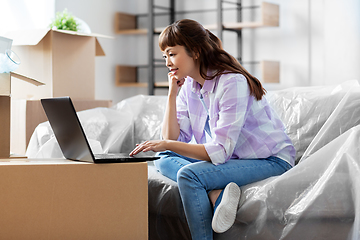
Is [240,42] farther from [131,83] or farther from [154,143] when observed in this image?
[154,143]

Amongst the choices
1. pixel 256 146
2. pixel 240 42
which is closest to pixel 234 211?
pixel 256 146

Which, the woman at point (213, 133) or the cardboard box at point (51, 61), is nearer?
the woman at point (213, 133)

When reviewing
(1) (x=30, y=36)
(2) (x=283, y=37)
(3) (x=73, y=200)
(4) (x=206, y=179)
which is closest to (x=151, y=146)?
(4) (x=206, y=179)

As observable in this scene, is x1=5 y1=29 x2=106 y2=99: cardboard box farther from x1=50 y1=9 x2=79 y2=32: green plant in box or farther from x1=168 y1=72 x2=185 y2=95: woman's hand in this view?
x1=168 y1=72 x2=185 y2=95: woman's hand

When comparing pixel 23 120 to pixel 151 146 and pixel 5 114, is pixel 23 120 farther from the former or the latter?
pixel 151 146

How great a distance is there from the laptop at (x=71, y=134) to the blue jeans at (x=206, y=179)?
241 mm

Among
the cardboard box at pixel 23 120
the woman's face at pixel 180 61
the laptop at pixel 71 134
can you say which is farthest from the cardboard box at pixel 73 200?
the cardboard box at pixel 23 120

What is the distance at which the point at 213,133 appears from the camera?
1.25 meters

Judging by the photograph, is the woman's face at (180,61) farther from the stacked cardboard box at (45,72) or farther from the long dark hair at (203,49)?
the stacked cardboard box at (45,72)

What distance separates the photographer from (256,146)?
48.0 inches

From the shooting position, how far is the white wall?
8.75ft

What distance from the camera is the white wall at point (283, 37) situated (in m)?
2.67

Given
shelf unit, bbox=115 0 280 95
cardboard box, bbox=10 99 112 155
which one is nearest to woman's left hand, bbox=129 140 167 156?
cardboard box, bbox=10 99 112 155

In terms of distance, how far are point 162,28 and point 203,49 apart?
76.7 inches
